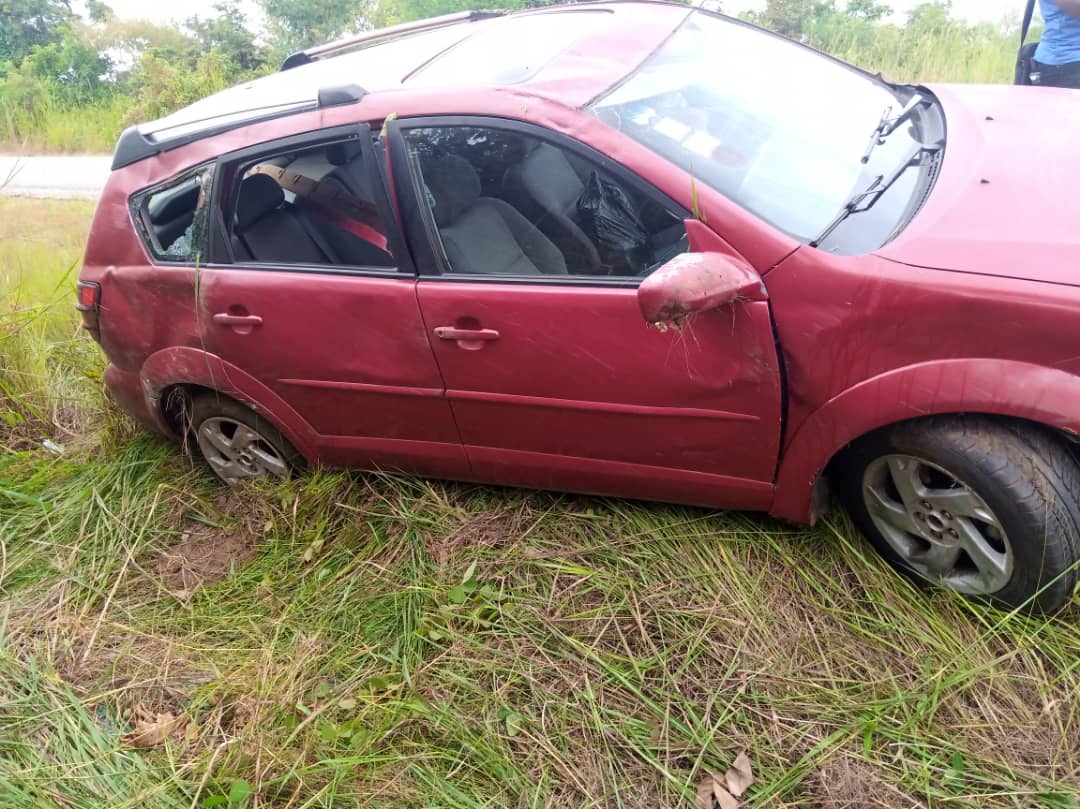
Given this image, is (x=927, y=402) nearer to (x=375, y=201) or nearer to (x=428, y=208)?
(x=428, y=208)

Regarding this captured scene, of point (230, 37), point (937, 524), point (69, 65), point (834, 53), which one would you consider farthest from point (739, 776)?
point (69, 65)

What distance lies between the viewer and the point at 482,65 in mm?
2697

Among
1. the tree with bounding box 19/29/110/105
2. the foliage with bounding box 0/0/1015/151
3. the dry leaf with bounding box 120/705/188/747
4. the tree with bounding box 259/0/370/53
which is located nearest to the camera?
the dry leaf with bounding box 120/705/188/747

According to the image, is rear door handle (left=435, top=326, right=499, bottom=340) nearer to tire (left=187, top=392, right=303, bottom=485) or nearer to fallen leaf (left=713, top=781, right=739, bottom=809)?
tire (left=187, top=392, right=303, bottom=485)

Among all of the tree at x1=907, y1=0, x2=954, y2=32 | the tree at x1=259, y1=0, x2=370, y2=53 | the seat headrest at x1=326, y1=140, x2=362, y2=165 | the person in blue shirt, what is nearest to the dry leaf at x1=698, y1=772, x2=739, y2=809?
the seat headrest at x1=326, y1=140, x2=362, y2=165

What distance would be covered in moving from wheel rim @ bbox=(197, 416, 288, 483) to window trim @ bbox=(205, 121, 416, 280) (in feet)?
2.33

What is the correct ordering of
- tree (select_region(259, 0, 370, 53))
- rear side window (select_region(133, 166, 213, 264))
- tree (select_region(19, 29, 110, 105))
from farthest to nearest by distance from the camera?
tree (select_region(19, 29, 110, 105)) → tree (select_region(259, 0, 370, 53)) → rear side window (select_region(133, 166, 213, 264))

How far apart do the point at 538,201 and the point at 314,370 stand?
99cm

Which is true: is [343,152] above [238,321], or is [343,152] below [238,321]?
above

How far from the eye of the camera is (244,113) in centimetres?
288

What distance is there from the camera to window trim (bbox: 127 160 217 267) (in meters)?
2.86

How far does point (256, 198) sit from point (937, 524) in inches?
97.1

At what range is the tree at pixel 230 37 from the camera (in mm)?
11820

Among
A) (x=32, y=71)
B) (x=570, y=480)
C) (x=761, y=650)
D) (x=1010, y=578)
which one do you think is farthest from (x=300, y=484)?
(x=32, y=71)
